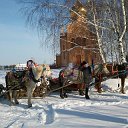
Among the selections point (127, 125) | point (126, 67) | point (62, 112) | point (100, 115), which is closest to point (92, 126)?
point (127, 125)

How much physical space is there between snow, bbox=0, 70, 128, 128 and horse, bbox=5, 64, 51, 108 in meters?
0.45

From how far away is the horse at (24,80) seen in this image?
1265 centimetres

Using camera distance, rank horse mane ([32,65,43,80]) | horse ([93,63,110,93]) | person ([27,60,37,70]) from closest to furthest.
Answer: horse mane ([32,65,43,80]) < person ([27,60,37,70]) < horse ([93,63,110,93])


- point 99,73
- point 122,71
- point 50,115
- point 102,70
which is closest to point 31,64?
point 50,115

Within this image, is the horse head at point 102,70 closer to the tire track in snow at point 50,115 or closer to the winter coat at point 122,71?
the winter coat at point 122,71

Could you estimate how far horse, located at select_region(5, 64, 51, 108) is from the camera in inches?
498

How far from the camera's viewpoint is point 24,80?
1298 centimetres

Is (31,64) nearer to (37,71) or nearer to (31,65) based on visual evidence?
(31,65)

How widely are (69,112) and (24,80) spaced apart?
266 cm

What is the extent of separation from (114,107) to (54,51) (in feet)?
28.8

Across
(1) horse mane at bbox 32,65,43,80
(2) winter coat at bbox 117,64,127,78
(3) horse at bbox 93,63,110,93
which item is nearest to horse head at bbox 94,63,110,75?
(3) horse at bbox 93,63,110,93

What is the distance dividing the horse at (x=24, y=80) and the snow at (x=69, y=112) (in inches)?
17.7

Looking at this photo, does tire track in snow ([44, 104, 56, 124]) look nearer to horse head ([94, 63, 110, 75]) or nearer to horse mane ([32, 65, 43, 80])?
horse mane ([32, 65, 43, 80])

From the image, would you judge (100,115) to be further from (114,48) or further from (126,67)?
(114,48)
